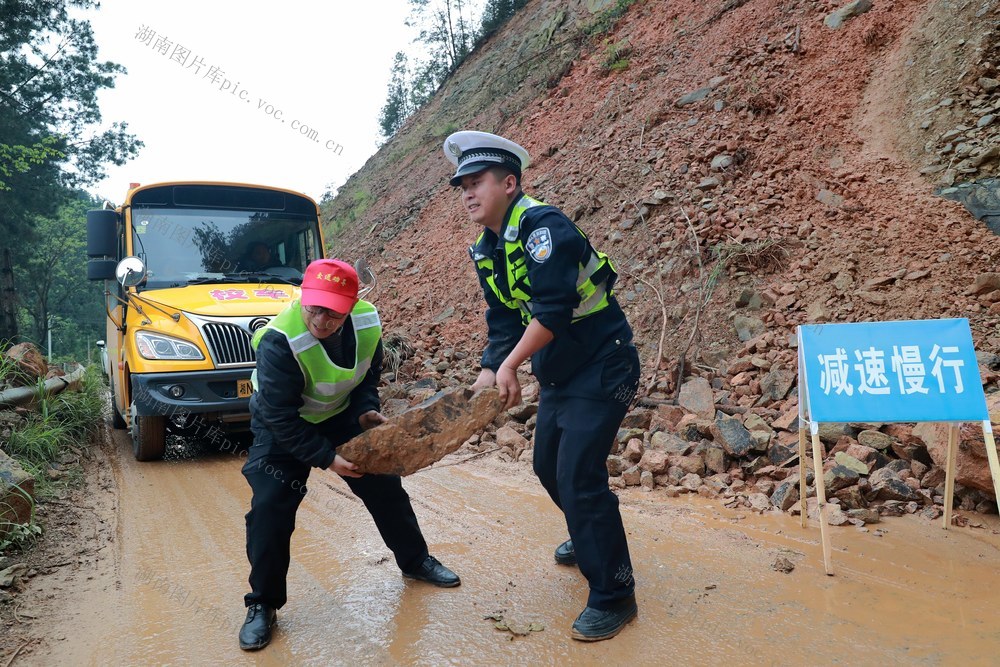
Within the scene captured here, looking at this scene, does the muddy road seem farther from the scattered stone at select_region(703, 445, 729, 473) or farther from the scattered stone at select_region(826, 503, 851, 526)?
the scattered stone at select_region(703, 445, 729, 473)

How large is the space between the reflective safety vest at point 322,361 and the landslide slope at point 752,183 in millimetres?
3911

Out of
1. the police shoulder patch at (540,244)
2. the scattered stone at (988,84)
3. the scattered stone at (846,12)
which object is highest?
the scattered stone at (846,12)

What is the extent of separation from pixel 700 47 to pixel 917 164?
5.63 meters

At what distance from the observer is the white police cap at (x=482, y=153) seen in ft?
9.63

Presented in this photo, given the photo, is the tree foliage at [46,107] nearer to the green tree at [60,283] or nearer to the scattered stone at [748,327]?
the green tree at [60,283]

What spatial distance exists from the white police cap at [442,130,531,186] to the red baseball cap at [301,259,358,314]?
2.13ft

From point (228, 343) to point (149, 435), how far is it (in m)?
1.13

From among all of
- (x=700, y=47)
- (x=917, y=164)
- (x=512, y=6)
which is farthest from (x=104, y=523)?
(x=512, y=6)

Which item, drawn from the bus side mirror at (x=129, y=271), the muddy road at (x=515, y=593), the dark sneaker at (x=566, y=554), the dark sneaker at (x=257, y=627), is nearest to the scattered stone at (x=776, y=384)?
the muddy road at (x=515, y=593)

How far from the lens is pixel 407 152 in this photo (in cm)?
2145

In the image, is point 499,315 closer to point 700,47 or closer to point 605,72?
point 700,47

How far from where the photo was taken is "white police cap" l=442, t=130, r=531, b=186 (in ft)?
9.63

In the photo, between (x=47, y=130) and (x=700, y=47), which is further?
(x=47, y=130)

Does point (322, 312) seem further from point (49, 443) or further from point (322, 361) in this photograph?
point (49, 443)
